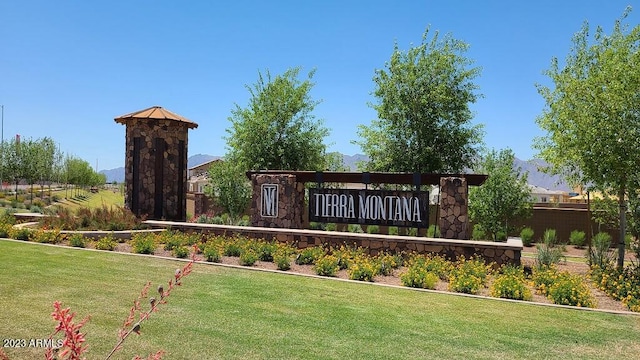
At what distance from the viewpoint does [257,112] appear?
85.4 ft

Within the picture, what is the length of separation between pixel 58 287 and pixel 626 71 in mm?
13712

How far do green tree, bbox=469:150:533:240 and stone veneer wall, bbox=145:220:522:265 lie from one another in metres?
8.78

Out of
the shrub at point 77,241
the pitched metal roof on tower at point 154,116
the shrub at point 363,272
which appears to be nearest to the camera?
the shrub at point 363,272

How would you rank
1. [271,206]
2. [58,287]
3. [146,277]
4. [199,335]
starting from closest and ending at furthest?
[199,335] → [58,287] → [146,277] → [271,206]

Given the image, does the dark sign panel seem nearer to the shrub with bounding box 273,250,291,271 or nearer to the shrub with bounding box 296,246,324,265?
the shrub with bounding box 296,246,324,265

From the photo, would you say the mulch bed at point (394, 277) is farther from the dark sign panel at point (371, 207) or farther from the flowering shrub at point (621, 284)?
the dark sign panel at point (371, 207)

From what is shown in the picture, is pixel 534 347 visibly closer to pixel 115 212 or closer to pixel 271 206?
pixel 271 206

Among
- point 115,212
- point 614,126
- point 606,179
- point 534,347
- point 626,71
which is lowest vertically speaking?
point 534,347

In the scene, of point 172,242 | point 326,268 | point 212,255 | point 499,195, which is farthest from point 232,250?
point 499,195

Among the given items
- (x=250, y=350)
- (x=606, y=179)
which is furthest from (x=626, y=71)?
(x=250, y=350)

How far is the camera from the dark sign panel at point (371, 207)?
1482 centimetres

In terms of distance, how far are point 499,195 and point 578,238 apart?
630 centimetres

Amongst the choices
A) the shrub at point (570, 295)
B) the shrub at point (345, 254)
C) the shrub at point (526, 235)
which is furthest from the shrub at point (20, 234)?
the shrub at point (526, 235)

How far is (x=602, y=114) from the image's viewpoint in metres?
12.9
